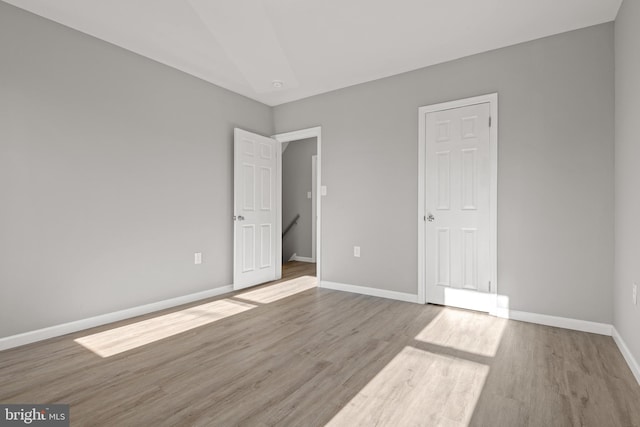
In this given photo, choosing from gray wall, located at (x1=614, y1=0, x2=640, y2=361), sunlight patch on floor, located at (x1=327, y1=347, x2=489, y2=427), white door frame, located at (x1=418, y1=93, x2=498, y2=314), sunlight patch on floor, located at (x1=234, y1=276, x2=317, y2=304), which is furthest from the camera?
sunlight patch on floor, located at (x1=234, y1=276, x2=317, y2=304)

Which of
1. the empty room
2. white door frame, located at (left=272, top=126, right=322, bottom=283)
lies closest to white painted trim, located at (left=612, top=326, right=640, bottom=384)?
the empty room

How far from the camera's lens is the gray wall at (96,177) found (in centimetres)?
241

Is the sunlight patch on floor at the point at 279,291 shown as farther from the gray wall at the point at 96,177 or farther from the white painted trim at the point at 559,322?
the white painted trim at the point at 559,322

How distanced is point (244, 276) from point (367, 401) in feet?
9.02

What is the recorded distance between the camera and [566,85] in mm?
2756

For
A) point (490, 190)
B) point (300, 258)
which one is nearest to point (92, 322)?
point (490, 190)

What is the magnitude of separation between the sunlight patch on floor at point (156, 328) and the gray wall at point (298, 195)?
10.7 feet

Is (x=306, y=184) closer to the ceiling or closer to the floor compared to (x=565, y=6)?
closer to the floor

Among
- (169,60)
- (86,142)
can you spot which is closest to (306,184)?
(169,60)

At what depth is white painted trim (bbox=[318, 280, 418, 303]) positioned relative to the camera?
11.8ft

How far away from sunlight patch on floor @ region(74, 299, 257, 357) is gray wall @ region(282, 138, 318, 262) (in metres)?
3.26

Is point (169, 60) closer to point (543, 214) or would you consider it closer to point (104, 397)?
point (104, 397)

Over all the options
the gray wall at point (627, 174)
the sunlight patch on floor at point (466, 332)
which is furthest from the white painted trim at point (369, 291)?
the gray wall at point (627, 174)

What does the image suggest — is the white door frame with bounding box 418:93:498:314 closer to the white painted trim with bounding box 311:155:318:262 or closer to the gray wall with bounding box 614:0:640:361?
the gray wall with bounding box 614:0:640:361
